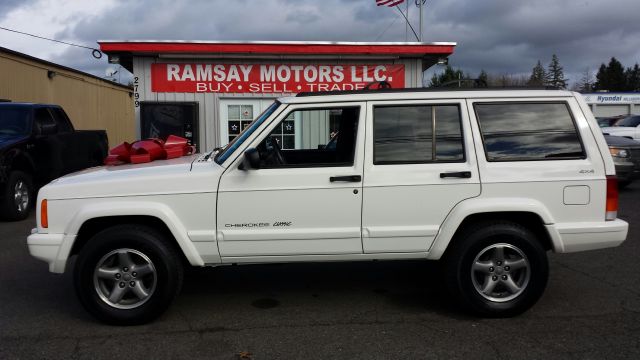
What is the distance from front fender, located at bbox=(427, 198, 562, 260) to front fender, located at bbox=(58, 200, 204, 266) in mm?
1986

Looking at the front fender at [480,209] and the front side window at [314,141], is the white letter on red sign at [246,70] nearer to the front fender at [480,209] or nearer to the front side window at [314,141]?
the front side window at [314,141]

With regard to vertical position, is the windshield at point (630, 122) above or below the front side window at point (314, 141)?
above

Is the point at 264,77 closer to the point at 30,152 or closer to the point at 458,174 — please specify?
the point at 30,152

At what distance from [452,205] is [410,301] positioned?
1076 mm

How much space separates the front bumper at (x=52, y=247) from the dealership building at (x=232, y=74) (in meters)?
8.74

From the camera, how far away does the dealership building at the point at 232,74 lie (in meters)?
12.5

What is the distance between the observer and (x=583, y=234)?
4.29 m

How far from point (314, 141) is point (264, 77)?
28.2ft

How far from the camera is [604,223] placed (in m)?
4.31

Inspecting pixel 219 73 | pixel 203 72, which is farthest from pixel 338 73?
pixel 203 72

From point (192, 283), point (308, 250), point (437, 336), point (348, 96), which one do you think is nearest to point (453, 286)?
point (437, 336)

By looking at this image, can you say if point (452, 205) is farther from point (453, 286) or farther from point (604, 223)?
point (604, 223)

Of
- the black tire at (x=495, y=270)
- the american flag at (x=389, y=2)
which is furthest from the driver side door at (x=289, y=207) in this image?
the american flag at (x=389, y=2)

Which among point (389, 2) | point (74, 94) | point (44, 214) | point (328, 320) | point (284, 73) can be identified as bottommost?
point (328, 320)
